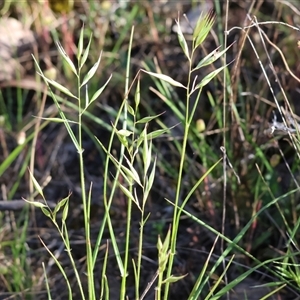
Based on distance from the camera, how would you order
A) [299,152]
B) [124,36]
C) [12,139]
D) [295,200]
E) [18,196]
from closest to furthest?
[299,152]
[295,200]
[18,196]
[12,139]
[124,36]

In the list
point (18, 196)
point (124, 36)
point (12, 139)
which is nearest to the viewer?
point (18, 196)

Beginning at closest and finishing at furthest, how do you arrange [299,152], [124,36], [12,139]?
[299,152] < [12,139] < [124,36]

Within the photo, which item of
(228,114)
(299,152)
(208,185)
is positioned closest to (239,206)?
(208,185)

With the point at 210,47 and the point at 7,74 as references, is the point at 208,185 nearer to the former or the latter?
the point at 210,47

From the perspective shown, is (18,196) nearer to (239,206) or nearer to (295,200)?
(239,206)

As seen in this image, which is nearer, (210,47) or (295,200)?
(295,200)

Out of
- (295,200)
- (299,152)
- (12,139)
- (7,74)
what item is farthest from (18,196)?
(299,152)

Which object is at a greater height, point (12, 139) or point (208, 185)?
point (208, 185)

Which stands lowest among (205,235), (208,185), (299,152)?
(205,235)

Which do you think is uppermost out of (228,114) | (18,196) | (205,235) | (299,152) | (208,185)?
(299,152)
